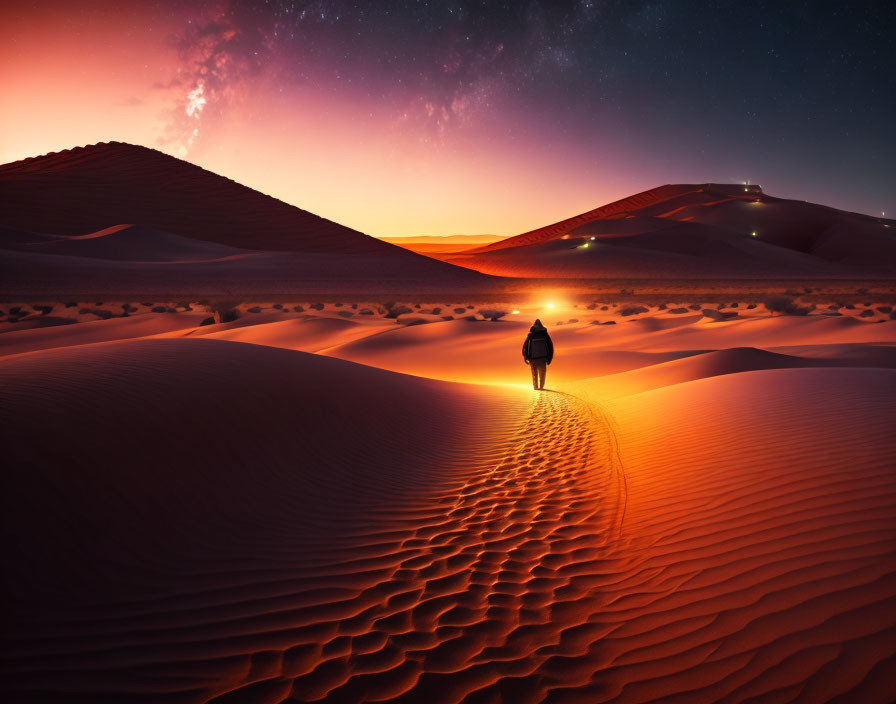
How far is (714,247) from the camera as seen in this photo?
80688mm

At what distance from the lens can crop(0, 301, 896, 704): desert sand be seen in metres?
3.29

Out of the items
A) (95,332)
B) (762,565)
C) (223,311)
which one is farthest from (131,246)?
(762,565)

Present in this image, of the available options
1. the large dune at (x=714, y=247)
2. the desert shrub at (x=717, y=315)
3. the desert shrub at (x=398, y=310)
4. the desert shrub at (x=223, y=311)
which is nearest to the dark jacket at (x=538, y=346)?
the desert shrub at (x=717, y=315)

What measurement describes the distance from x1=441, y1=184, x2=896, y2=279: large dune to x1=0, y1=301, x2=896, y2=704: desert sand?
6162 centimetres

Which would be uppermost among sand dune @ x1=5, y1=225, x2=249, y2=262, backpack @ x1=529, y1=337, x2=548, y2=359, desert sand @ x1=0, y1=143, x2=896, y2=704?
sand dune @ x1=5, y1=225, x2=249, y2=262

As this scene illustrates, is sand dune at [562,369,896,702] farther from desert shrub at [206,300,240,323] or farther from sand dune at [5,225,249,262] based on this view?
sand dune at [5,225,249,262]

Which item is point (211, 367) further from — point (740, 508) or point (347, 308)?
point (347, 308)

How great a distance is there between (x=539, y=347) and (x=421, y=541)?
837 cm

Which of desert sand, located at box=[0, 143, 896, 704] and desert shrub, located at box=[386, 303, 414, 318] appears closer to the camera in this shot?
desert sand, located at box=[0, 143, 896, 704]

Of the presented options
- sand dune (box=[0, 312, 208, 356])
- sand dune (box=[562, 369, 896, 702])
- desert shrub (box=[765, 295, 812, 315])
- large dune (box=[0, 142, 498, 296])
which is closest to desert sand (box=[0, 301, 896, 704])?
sand dune (box=[562, 369, 896, 702])

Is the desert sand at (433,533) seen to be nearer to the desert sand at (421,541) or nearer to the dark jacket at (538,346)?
the desert sand at (421,541)

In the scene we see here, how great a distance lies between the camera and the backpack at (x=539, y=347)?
13070 millimetres

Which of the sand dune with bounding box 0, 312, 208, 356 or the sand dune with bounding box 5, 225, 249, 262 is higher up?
the sand dune with bounding box 5, 225, 249, 262

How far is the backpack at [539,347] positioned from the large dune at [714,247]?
183 ft
